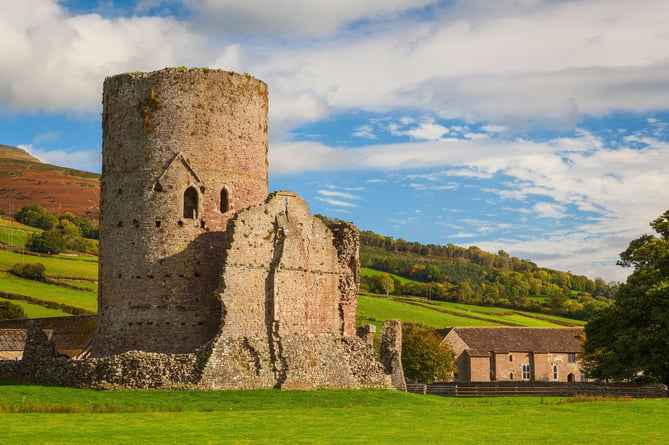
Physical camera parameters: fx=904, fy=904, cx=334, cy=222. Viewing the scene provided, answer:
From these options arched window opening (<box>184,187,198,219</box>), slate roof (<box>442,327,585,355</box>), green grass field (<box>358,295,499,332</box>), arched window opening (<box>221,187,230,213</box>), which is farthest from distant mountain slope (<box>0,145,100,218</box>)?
arched window opening (<box>221,187,230,213</box>)

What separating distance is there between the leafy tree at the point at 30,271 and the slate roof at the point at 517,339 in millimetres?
36775

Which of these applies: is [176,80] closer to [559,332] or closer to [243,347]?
[243,347]

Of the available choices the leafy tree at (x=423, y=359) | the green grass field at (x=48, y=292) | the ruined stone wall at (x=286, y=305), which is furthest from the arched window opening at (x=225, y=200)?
the green grass field at (x=48, y=292)

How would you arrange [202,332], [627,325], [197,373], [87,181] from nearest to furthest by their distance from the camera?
[197,373] → [202,332] → [627,325] → [87,181]

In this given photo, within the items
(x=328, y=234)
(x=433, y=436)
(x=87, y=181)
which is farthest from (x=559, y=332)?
(x=87, y=181)

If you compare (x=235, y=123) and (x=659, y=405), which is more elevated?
(x=235, y=123)

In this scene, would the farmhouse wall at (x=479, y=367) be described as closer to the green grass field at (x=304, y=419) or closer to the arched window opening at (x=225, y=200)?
the green grass field at (x=304, y=419)

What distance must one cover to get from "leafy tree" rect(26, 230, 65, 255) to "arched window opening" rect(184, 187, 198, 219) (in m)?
68.5

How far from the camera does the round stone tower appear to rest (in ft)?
103

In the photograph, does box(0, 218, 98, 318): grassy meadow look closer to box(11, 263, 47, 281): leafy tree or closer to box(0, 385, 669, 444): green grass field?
box(11, 263, 47, 281): leafy tree

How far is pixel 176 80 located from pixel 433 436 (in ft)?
57.8

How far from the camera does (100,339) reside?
32.2 m

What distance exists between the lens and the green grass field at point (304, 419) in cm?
1934

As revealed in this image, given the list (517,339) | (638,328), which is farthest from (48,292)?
(638,328)
